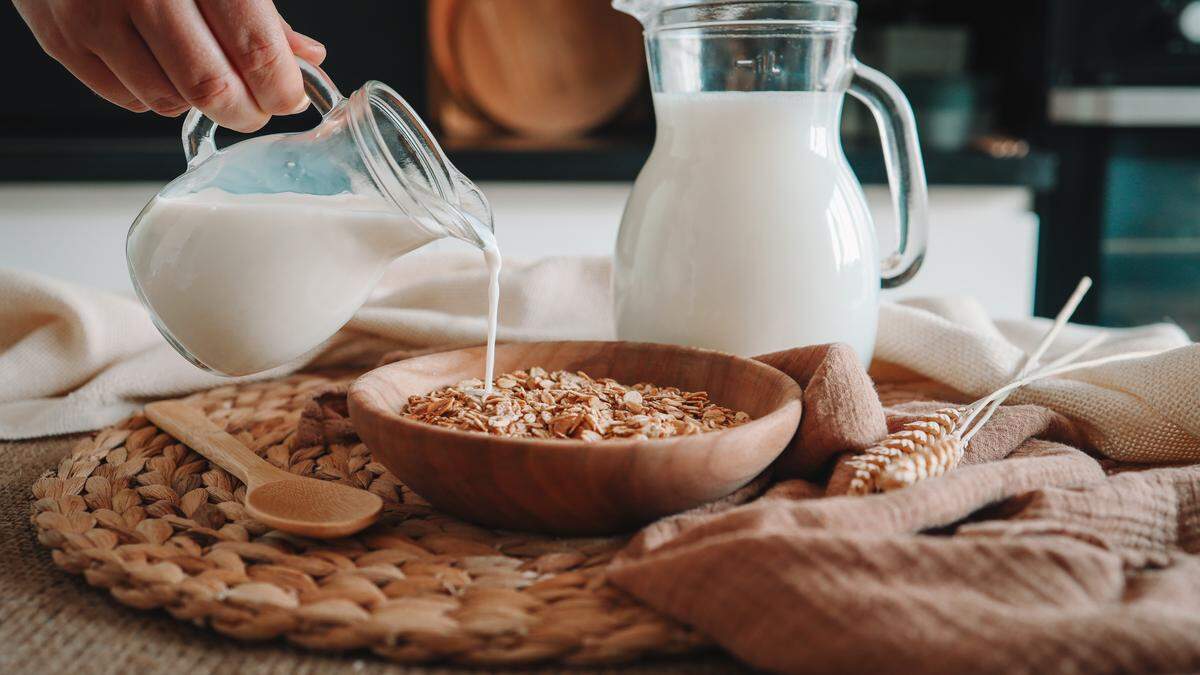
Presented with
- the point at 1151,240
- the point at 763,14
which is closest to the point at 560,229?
the point at 1151,240

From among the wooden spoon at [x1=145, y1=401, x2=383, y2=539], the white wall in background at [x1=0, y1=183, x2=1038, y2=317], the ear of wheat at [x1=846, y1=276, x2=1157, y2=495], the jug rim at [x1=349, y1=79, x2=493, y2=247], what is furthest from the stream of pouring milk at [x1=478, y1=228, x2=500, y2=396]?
the white wall in background at [x1=0, y1=183, x2=1038, y2=317]

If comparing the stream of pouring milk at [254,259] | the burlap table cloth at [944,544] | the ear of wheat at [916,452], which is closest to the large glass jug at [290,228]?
the stream of pouring milk at [254,259]

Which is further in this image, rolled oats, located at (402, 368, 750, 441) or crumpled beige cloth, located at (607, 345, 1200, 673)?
rolled oats, located at (402, 368, 750, 441)

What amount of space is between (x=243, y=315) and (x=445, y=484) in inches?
7.1

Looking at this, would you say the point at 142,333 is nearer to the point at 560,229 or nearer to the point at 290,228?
the point at 290,228

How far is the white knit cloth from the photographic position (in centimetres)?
68

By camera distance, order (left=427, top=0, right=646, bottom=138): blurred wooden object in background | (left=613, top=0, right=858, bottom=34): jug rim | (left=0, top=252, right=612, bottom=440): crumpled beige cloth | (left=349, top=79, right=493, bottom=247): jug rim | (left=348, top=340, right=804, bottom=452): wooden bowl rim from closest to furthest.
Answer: (left=348, top=340, right=804, bottom=452): wooden bowl rim < (left=349, top=79, right=493, bottom=247): jug rim < (left=613, top=0, right=858, bottom=34): jug rim < (left=0, top=252, right=612, bottom=440): crumpled beige cloth < (left=427, top=0, right=646, bottom=138): blurred wooden object in background

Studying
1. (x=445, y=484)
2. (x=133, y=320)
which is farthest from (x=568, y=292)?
(x=445, y=484)

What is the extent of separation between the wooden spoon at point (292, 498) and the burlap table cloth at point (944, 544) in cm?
9

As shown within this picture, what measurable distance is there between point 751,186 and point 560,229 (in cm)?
108

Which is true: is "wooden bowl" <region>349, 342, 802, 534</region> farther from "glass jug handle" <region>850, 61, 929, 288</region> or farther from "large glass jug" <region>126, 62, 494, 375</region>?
"glass jug handle" <region>850, 61, 929, 288</region>

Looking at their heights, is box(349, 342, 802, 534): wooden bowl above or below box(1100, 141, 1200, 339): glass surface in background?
above

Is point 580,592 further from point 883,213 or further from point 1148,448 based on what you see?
point 883,213

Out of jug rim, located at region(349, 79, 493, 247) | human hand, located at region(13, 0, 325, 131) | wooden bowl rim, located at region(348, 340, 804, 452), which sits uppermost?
human hand, located at region(13, 0, 325, 131)
